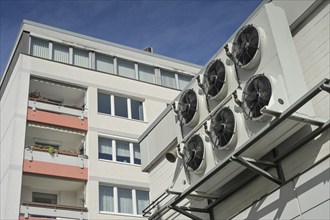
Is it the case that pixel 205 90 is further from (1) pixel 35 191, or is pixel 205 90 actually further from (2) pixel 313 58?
(1) pixel 35 191

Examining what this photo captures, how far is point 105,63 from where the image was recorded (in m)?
27.8

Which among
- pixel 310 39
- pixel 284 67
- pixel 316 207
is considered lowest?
pixel 316 207

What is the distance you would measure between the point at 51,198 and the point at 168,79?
33.5 ft

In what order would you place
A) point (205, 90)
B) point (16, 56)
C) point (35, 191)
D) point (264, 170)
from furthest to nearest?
point (16, 56)
point (35, 191)
point (205, 90)
point (264, 170)

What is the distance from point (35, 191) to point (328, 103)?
18.2 m

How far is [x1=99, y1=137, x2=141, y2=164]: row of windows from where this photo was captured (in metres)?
24.6

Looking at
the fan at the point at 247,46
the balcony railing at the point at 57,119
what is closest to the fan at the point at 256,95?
the fan at the point at 247,46

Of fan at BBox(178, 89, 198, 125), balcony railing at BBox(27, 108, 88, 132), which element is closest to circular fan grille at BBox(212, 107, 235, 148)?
fan at BBox(178, 89, 198, 125)

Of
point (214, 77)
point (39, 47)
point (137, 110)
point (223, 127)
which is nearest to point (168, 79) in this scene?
point (137, 110)

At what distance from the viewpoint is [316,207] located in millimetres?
7629

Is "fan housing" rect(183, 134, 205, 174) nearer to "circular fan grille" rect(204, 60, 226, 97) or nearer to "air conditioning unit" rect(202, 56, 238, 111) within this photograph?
"air conditioning unit" rect(202, 56, 238, 111)

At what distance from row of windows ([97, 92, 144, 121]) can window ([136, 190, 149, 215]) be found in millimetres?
4362

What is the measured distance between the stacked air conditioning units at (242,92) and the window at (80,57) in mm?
16949

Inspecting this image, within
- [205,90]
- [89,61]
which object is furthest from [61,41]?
[205,90]
